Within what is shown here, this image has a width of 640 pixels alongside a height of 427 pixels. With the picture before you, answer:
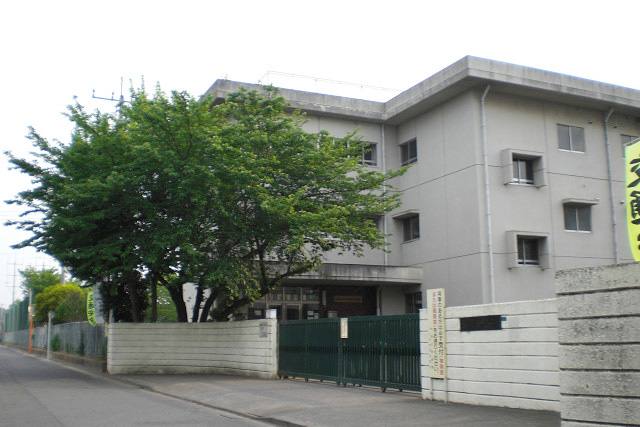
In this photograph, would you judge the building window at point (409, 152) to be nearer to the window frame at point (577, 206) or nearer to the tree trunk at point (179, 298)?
the window frame at point (577, 206)

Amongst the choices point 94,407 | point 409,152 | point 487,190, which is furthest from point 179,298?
point 409,152

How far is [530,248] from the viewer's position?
1023 inches

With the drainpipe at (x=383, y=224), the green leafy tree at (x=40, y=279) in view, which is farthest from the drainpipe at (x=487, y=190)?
the green leafy tree at (x=40, y=279)

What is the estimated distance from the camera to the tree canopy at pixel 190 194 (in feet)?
61.4

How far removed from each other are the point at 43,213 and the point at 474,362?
14730mm

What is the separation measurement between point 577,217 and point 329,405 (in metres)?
18.0

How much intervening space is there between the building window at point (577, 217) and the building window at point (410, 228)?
629cm

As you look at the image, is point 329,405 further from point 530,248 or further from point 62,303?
point 62,303

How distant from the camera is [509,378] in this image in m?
11.6

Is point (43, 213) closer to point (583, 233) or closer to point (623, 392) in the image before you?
point (623, 392)

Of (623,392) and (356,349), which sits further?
(356,349)

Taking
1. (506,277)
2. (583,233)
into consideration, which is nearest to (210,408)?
(506,277)

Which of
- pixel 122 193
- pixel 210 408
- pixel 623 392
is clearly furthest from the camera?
pixel 122 193

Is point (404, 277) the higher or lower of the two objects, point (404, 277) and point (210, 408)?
the higher
